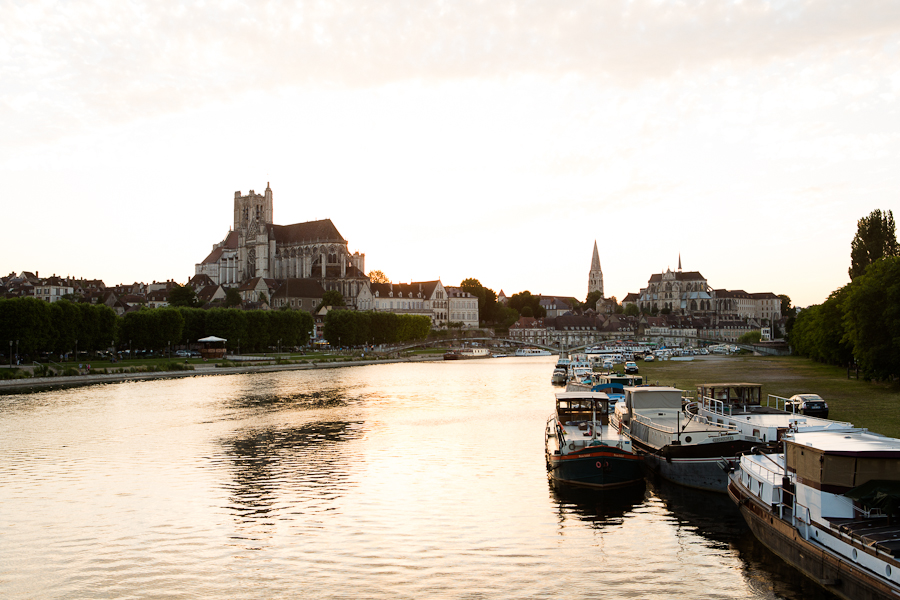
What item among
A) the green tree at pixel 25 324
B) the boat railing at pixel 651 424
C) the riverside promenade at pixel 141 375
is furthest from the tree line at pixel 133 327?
the boat railing at pixel 651 424

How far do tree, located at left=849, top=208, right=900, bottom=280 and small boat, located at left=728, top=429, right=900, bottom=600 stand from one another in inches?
3534

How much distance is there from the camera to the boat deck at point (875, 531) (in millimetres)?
15516

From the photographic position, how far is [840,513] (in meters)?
17.8

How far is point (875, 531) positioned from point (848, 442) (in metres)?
2.69

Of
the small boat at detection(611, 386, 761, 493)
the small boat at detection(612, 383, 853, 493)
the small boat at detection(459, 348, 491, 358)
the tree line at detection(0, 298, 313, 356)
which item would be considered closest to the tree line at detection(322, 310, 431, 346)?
the tree line at detection(0, 298, 313, 356)

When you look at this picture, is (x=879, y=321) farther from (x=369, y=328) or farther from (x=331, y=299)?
(x=331, y=299)

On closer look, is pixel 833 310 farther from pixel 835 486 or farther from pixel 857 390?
pixel 835 486

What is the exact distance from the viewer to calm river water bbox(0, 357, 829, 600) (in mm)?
19047

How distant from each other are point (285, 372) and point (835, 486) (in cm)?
9163

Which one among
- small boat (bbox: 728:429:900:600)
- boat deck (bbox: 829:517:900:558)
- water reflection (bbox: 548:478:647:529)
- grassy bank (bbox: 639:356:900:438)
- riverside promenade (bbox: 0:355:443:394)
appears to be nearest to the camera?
boat deck (bbox: 829:517:900:558)

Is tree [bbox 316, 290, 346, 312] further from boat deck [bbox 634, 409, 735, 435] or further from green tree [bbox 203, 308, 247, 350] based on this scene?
boat deck [bbox 634, 409, 735, 435]

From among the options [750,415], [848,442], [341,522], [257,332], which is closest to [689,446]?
[750,415]

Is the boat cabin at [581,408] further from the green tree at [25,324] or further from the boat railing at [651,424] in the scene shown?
the green tree at [25,324]

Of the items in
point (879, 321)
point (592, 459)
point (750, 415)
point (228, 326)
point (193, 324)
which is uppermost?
point (193, 324)
